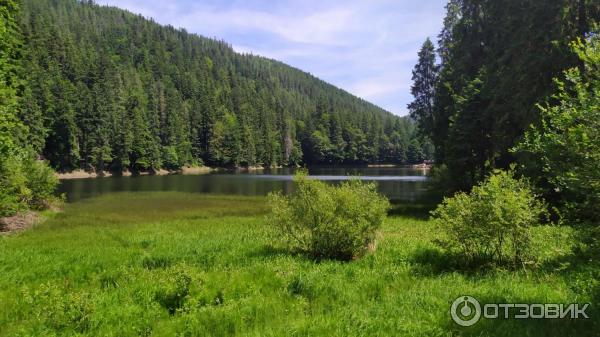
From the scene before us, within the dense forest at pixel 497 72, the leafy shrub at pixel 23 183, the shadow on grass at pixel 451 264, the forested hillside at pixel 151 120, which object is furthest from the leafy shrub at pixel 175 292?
the forested hillside at pixel 151 120

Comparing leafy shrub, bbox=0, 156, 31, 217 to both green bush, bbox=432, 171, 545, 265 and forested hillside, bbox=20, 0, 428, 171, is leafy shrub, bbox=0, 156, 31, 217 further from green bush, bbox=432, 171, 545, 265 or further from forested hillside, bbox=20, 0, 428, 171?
green bush, bbox=432, 171, 545, 265

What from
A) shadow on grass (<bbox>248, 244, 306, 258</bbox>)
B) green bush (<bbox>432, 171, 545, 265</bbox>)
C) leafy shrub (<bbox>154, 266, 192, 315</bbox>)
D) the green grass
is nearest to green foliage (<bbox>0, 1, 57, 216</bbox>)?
the green grass

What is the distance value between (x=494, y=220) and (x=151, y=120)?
124451 millimetres

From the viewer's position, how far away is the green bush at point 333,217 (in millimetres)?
13688

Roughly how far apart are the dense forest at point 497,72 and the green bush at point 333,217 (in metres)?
6.75

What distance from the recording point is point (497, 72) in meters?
28.7

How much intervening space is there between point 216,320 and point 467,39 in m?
38.9

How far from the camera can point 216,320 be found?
8383mm

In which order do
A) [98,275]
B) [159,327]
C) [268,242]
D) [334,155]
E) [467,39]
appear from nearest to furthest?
[159,327]
[98,275]
[268,242]
[467,39]
[334,155]

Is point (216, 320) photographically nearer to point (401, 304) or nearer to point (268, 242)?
point (401, 304)

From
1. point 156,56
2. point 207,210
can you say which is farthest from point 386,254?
point 156,56

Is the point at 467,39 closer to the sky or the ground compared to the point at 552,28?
closer to the sky

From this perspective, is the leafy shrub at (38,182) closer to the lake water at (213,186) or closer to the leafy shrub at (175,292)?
the lake water at (213,186)

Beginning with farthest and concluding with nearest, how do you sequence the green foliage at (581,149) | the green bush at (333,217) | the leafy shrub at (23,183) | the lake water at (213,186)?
the lake water at (213,186) → the leafy shrub at (23,183) → the green bush at (333,217) → the green foliage at (581,149)
